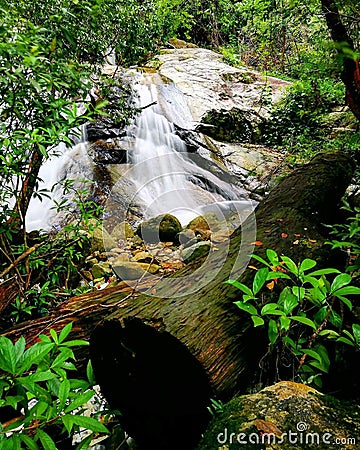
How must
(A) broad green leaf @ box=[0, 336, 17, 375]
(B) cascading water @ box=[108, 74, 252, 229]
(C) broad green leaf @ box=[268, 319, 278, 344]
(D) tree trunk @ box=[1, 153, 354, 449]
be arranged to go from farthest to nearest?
(B) cascading water @ box=[108, 74, 252, 229] → (D) tree trunk @ box=[1, 153, 354, 449] → (C) broad green leaf @ box=[268, 319, 278, 344] → (A) broad green leaf @ box=[0, 336, 17, 375]

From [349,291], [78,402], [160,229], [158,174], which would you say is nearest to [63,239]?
[160,229]

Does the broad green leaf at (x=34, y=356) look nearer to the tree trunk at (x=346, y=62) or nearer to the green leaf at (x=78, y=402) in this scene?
the green leaf at (x=78, y=402)

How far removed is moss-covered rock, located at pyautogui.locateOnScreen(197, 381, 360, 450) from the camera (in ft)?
3.49

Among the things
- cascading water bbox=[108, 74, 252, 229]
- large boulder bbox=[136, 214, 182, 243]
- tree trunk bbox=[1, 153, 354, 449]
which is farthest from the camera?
cascading water bbox=[108, 74, 252, 229]

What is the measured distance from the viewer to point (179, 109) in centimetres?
955

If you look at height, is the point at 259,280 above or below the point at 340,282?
above

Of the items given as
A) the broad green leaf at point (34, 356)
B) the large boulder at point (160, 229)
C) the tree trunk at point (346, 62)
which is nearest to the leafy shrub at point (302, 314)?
the broad green leaf at point (34, 356)

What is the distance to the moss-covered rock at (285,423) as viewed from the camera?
1.06m

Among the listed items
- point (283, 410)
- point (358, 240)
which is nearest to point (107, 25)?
point (358, 240)

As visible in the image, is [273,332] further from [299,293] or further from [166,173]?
[166,173]

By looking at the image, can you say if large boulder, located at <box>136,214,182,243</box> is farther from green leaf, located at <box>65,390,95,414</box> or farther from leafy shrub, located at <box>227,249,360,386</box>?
green leaf, located at <box>65,390,95,414</box>

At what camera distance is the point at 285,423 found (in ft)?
3.67

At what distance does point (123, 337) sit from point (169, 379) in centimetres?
30

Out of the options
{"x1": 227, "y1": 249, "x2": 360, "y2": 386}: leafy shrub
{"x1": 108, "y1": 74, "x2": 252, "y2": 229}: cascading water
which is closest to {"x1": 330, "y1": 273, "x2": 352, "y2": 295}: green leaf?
{"x1": 227, "y1": 249, "x2": 360, "y2": 386}: leafy shrub
